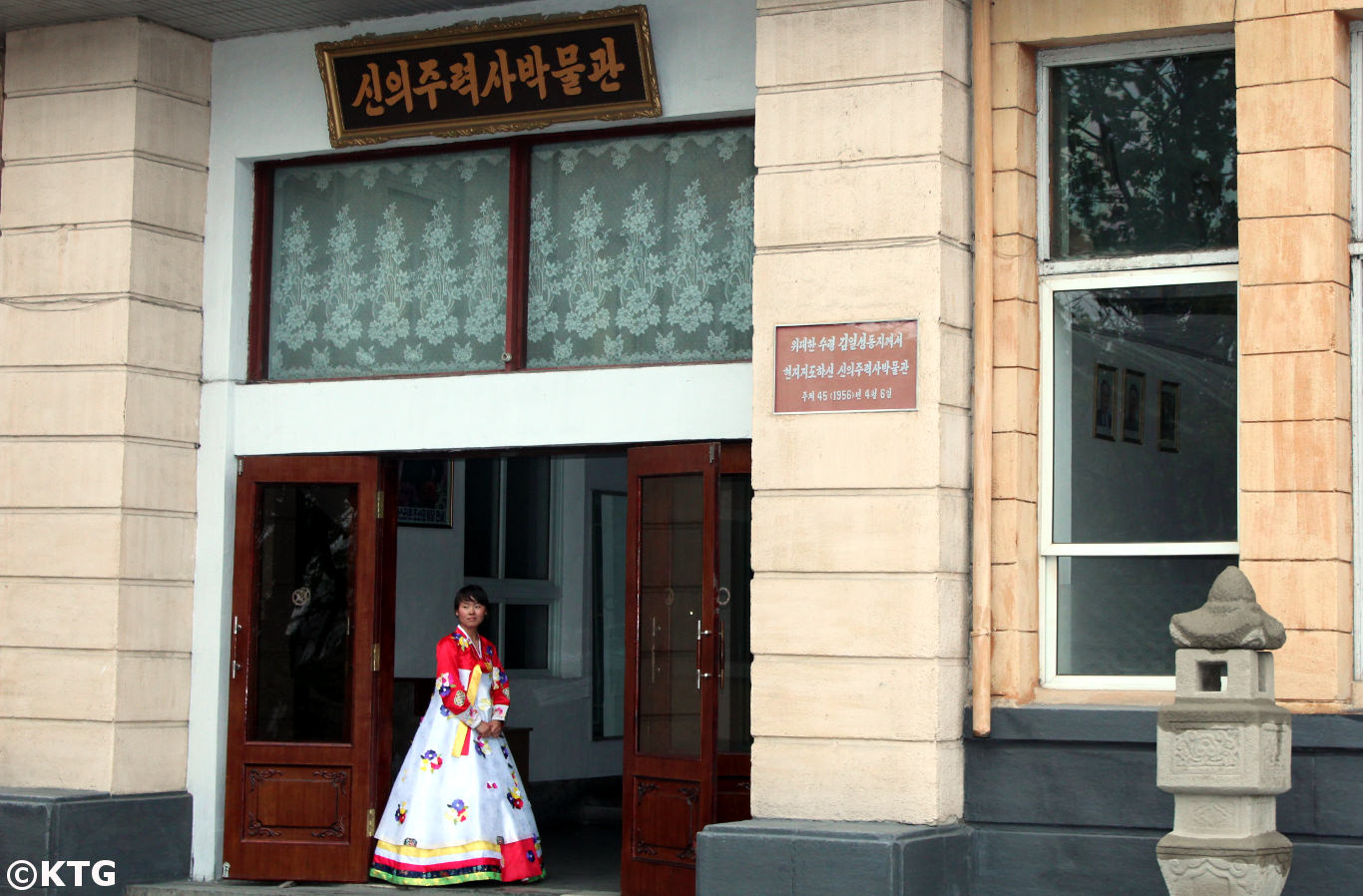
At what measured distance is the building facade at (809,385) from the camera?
8.40 m

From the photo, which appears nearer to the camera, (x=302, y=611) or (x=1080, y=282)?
(x=1080, y=282)

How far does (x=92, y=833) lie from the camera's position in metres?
10.0

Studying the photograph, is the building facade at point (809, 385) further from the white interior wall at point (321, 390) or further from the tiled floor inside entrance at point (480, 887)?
the tiled floor inside entrance at point (480, 887)

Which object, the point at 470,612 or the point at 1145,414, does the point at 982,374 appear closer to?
the point at 1145,414

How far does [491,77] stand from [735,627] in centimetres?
311

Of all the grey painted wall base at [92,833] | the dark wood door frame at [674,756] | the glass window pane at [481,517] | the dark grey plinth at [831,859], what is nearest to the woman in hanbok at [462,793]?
the dark wood door frame at [674,756]

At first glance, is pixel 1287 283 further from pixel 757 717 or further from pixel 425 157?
pixel 425 157

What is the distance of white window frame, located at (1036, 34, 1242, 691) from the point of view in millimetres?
8703

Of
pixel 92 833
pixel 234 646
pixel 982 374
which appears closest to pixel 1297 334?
pixel 982 374

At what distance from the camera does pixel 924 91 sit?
874 cm

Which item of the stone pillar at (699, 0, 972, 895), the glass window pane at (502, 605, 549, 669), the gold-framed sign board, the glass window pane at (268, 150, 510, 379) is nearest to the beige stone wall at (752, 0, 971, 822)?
the stone pillar at (699, 0, 972, 895)

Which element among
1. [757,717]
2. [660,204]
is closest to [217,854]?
[757,717]

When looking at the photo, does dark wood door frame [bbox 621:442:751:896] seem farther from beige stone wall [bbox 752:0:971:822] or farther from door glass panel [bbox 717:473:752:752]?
beige stone wall [bbox 752:0:971:822]

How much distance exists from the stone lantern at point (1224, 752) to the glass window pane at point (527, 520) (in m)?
7.71
